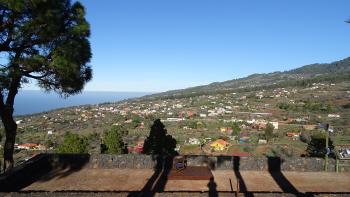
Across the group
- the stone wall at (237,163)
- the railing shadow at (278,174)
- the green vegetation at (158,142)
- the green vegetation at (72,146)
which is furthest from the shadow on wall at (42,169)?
the green vegetation at (72,146)

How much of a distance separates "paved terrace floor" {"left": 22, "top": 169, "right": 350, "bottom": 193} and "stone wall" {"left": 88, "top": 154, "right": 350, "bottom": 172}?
259 millimetres

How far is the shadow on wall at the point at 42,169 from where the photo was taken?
9555mm

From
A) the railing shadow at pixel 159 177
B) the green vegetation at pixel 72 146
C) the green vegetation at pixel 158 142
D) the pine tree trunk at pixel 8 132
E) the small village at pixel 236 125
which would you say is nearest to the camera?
the railing shadow at pixel 159 177

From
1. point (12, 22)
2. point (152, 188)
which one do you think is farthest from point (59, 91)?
point (152, 188)

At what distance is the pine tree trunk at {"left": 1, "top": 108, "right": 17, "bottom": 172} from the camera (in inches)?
414

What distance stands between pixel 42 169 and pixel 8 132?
1605mm

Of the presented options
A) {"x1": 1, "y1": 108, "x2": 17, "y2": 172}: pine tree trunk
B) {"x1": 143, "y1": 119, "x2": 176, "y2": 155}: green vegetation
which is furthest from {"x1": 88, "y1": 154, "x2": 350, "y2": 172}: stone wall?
{"x1": 143, "y1": 119, "x2": 176, "y2": 155}: green vegetation

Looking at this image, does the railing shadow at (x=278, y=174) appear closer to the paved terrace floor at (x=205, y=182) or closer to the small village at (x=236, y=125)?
the paved terrace floor at (x=205, y=182)

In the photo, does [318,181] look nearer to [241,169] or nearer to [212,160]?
[241,169]

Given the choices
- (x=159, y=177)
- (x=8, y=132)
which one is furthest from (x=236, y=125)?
(x=8, y=132)

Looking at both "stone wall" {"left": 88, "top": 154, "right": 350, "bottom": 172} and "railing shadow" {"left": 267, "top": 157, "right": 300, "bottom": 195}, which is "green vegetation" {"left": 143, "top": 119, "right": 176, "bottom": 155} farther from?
"railing shadow" {"left": 267, "top": 157, "right": 300, "bottom": 195}

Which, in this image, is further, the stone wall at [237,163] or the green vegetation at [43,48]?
the stone wall at [237,163]

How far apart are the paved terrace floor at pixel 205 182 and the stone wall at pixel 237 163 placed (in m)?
0.26

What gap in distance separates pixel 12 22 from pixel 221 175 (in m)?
7.12
